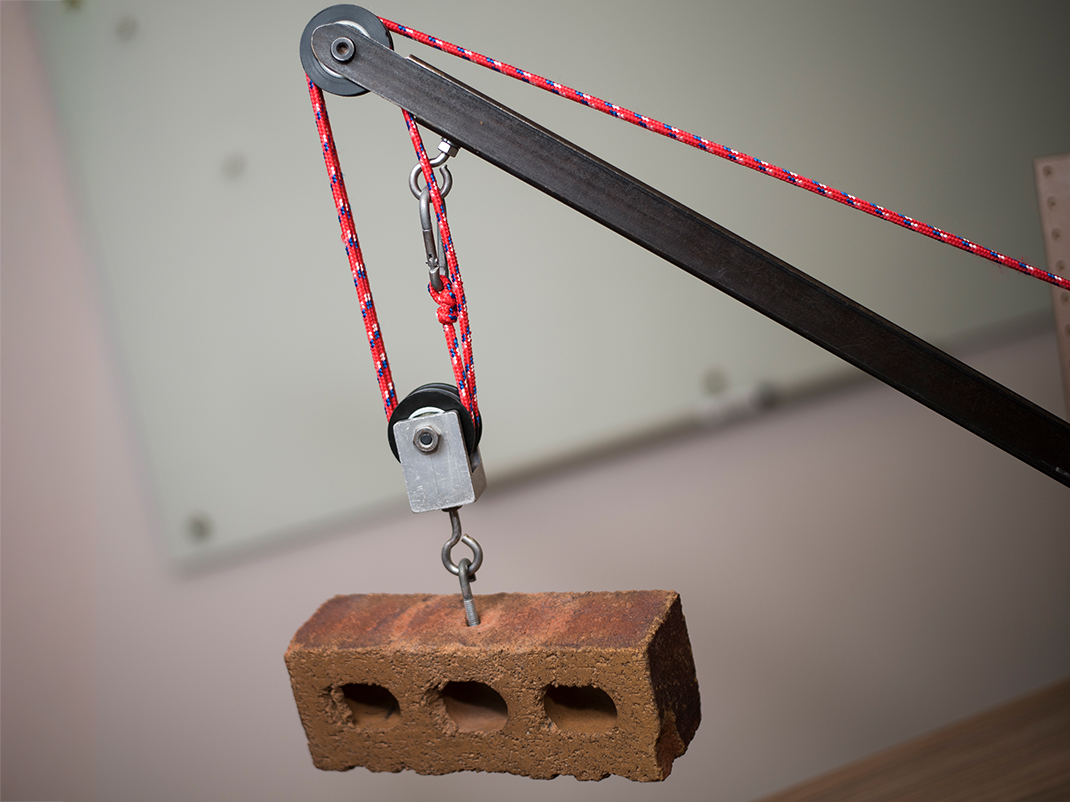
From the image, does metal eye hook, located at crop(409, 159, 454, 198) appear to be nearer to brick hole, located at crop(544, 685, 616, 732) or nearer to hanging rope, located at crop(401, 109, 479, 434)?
hanging rope, located at crop(401, 109, 479, 434)

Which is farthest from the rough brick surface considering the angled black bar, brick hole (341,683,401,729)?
the angled black bar

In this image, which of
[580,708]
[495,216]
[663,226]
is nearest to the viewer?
[663,226]

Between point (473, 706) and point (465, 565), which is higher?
point (465, 565)

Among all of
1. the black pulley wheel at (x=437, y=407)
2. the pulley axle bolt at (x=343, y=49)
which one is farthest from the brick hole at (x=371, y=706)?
the pulley axle bolt at (x=343, y=49)

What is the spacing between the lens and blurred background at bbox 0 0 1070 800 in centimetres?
132

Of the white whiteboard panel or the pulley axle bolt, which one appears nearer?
the pulley axle bolt

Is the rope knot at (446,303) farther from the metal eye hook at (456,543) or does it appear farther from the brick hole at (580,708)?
the brick hole at (580,708)

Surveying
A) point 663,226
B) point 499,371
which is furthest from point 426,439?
point 499,371

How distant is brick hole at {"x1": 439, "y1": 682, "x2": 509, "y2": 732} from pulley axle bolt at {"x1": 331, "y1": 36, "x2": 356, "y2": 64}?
59cm

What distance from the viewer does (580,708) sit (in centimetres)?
84

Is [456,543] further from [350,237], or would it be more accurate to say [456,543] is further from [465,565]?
[350,237]

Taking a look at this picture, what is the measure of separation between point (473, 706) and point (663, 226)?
0.51m

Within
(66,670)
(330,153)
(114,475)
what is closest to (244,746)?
(66,670)

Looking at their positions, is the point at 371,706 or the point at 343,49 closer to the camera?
the point at 343,49
